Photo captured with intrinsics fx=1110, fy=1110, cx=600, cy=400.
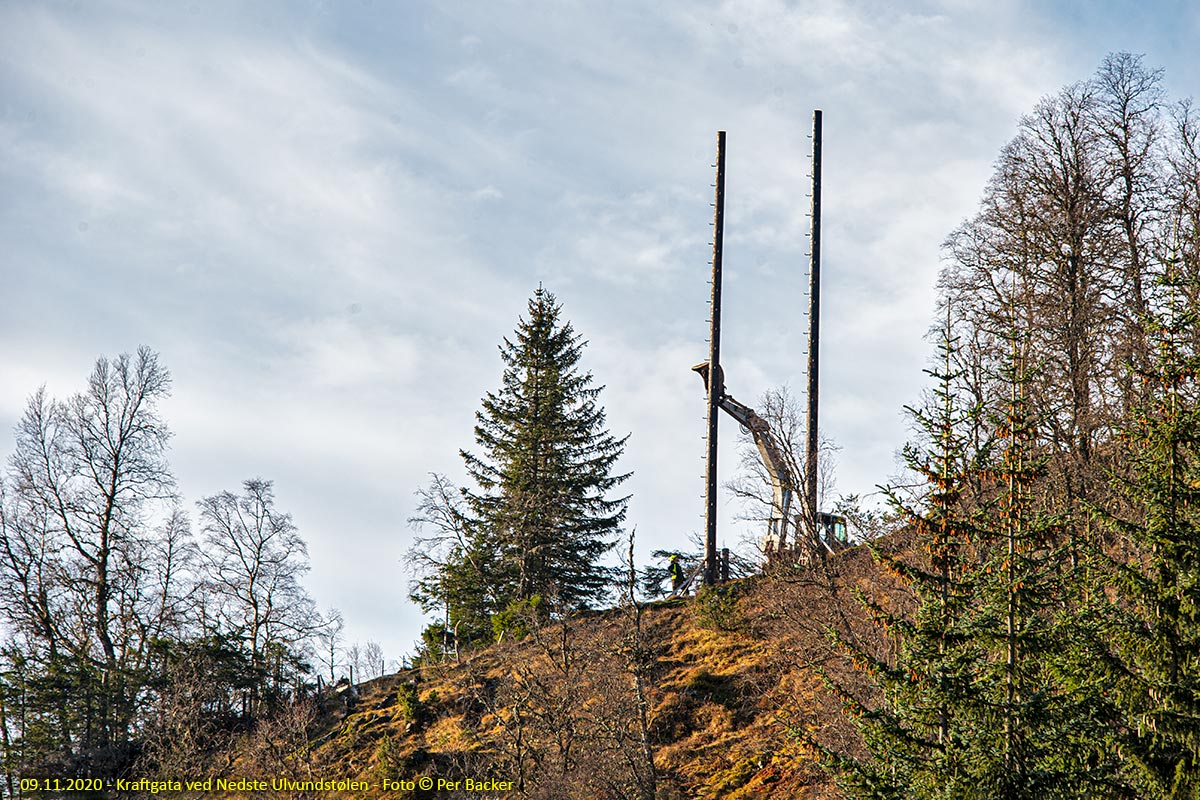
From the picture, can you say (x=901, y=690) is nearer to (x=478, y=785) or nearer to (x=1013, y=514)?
(x=1013, y=514)

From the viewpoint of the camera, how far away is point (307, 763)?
85.9 ft

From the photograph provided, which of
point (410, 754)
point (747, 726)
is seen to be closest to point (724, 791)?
point (747, 726)

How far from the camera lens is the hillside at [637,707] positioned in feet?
70.1

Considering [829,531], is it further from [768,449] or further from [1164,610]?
[1164,610]

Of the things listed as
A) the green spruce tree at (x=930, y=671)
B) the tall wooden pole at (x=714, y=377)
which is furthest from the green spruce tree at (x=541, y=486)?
the green spruce tree at (x=930, y=671)

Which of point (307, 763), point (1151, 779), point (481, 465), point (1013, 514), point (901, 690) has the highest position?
point (481, 465)

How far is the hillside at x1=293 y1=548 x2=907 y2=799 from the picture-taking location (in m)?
21.4

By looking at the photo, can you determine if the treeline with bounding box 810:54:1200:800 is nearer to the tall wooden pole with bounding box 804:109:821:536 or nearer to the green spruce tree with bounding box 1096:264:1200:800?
the green spruce tree with bounding box 1096:264:1200:800

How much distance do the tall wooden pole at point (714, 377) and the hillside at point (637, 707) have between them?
5.27 ft

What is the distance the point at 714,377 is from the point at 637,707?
1188 centimetres

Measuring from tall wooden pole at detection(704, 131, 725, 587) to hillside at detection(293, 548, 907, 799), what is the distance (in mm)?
1606

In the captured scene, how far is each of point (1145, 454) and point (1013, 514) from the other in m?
1.56

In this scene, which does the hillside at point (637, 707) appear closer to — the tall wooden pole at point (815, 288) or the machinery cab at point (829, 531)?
the machinery cab at point (829, 531)

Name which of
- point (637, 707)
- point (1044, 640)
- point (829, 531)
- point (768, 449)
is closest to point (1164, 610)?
point (1044, 640)
